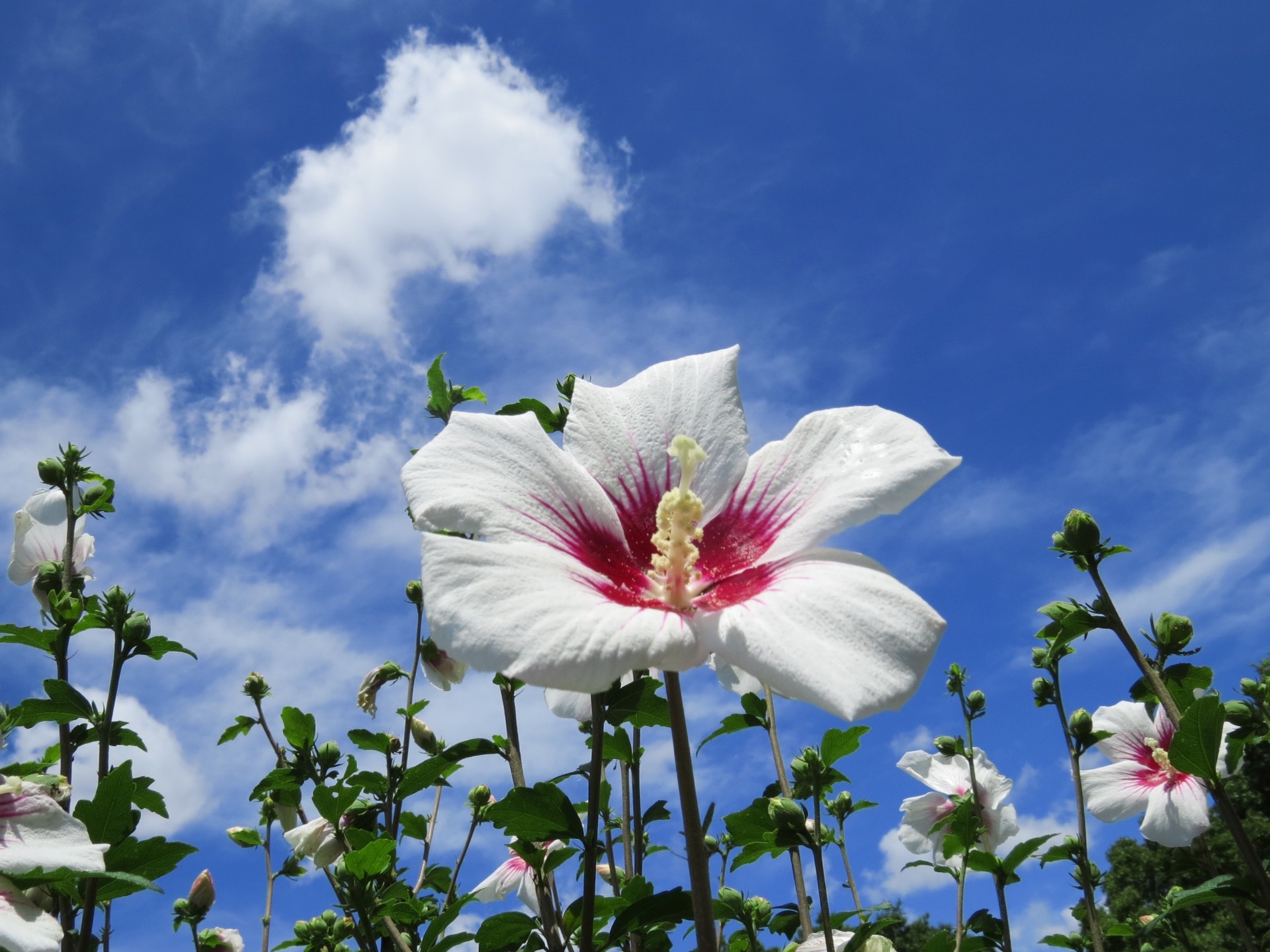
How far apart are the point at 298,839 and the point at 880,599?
2.99m

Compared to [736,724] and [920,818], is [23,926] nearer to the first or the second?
[736,724]

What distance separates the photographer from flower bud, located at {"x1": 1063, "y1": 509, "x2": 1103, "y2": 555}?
2996 millimetres

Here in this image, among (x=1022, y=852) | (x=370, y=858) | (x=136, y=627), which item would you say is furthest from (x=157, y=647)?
(x=1022, y=852)

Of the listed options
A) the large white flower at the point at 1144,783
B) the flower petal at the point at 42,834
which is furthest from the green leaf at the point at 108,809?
the large white flower at the point at 1144,783

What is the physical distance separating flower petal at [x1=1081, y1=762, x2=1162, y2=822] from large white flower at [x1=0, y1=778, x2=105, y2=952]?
407 cm

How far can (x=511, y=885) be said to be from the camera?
3.98 meters

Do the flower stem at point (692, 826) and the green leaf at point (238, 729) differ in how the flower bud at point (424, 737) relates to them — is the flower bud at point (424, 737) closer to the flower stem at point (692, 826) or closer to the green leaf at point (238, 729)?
the green leaf at point (238, 729)

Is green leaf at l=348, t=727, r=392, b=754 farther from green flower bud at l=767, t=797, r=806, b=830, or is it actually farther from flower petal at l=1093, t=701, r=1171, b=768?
flower petal at l=1093, t=701, r=1171, b=768

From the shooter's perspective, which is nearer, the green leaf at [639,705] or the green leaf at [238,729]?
the green leaf at [639,705]

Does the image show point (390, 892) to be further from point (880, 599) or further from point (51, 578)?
point (880, 599)

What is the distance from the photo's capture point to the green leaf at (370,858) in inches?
112

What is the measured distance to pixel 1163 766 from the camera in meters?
4.43

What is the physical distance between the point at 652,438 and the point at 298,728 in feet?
7.65

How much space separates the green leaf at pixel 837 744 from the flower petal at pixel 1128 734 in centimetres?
228
